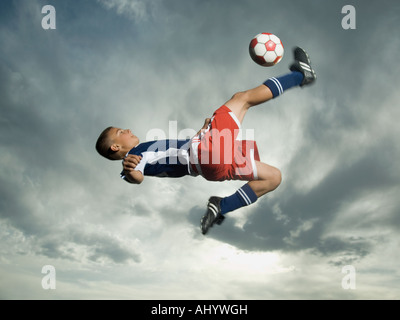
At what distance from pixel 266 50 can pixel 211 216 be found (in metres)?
3.30

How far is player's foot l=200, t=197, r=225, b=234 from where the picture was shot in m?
5.92

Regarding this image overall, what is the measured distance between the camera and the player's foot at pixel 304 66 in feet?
18.8

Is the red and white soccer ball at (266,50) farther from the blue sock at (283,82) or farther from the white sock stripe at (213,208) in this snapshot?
the white sock stripe at (213,208)

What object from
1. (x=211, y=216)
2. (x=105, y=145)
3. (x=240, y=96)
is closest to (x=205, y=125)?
(x=240, y=96)

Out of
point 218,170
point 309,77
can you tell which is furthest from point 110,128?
point 309,77

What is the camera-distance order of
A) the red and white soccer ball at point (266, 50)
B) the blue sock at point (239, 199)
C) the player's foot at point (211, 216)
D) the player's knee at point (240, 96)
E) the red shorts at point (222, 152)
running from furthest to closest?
the red and white soccer ball at point (266, 50)
the player's foot at point (211, 216)
the blue sock at point (239, 199)
the player's knee at point (240, 96)
the red shorts at point (222, 152)

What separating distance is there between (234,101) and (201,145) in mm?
921

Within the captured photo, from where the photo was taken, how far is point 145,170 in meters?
5.74

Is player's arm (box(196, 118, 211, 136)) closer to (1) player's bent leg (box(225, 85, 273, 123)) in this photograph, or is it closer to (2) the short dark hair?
(1) player's bent leg (box(225, 85, 273, 123))

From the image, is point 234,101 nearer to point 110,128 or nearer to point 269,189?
point 269,189

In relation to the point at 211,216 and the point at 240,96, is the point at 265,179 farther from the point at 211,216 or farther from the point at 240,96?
the point at 240,96

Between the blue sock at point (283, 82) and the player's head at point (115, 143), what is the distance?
2636mm

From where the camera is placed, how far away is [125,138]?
233 inches

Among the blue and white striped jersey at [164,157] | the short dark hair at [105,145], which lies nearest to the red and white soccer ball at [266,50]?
the blue and white striped jersey at [164,157]
